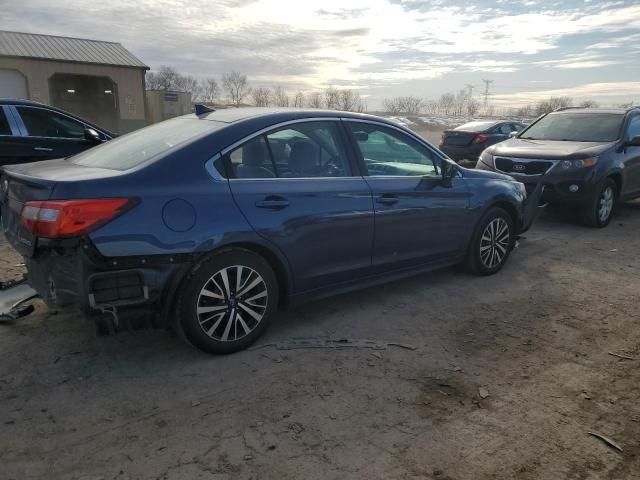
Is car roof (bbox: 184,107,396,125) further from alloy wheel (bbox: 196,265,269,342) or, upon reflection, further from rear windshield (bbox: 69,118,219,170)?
alloy wheel (bbox: 196,265,269,342)

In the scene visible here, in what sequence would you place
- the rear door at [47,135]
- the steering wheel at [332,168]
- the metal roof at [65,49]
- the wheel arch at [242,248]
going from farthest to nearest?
the metal roof at [65,49] < the rear door at [47,135] < the steering wheel at [332,168] < the wheel arch at [242,248]

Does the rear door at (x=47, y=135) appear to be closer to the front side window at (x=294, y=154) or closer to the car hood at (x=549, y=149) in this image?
the front side window at (x=294, y=154)

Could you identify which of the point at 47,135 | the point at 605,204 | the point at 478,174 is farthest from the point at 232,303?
the point at 605,204

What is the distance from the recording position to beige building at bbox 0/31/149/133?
2284 centimetres

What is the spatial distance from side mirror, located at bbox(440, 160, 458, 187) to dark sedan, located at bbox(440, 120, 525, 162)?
10.4 meters

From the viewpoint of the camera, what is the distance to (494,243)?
5254 mm

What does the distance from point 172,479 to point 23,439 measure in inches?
34.8

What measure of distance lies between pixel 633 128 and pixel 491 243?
487cm

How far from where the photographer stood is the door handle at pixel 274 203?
136 inches

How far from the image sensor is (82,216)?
2.88 metres

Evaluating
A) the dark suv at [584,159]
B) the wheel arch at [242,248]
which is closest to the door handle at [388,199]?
the wheel arch at [242,248]

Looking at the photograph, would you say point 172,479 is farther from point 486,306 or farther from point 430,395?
point 486,306

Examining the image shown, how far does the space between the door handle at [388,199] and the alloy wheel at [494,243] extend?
1.37 m

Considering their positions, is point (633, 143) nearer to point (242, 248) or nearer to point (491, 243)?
point (491, 243)
